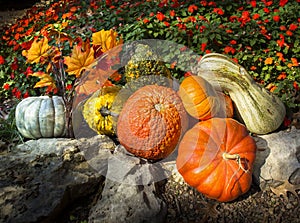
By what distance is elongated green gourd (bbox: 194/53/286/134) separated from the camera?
2.67 m

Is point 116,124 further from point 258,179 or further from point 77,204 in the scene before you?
point 258,179

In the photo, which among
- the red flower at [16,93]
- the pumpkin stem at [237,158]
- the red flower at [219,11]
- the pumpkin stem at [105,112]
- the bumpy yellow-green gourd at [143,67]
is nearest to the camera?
the pumpkin stem at [237,158]

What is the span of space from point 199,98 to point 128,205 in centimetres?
98

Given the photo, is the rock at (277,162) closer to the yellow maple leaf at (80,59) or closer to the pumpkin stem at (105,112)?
the pumpkin stem at (105,112)

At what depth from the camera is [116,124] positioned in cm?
269

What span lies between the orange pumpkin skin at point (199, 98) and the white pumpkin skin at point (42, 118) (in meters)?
1.17

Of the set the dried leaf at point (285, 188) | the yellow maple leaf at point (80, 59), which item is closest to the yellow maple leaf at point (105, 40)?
the yellow maple leaf at point (80, 59)

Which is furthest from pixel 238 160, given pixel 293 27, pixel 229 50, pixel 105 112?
pixel 293 27

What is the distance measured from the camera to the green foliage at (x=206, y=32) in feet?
12.0

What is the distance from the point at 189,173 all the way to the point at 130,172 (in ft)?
1.39

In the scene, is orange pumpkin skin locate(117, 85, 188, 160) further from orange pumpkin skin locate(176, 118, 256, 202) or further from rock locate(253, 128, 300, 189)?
rock locate(253, 128, 300, 189)

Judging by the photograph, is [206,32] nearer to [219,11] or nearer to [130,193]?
[219,11]

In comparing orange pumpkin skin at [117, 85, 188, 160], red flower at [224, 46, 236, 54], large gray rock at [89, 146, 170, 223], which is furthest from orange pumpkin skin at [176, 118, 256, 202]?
red flower at [224, 46, 236, 54]

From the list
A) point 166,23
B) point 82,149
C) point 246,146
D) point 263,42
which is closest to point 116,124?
point 82,149
